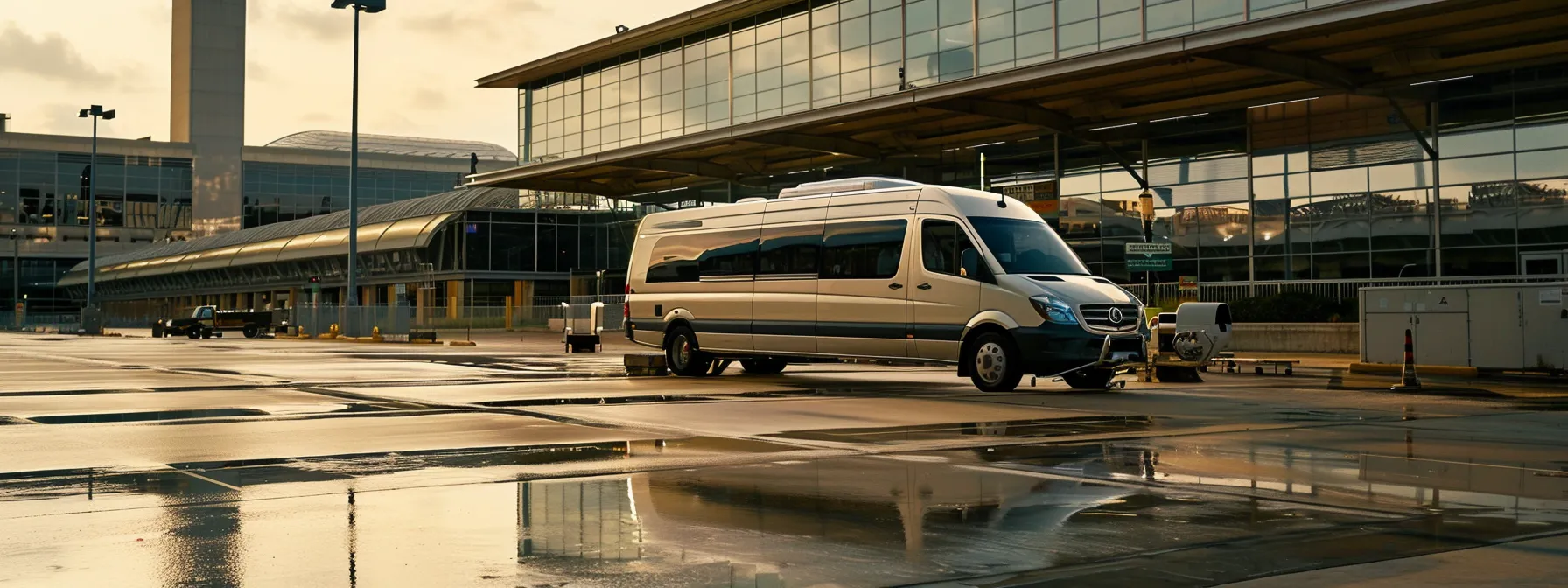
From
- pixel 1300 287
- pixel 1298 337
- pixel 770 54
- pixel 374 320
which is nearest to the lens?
pixel 1298 337

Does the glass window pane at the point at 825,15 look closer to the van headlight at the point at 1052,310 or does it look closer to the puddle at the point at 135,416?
the van headlight at the point at 1052,310

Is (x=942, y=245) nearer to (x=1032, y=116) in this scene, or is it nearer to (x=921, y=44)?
(x=1032, y=116)

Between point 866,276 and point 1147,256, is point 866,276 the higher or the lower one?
the lower one

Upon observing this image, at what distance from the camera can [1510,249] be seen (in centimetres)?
3716

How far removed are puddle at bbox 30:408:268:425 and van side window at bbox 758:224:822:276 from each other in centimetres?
878

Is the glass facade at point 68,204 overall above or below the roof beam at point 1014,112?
above

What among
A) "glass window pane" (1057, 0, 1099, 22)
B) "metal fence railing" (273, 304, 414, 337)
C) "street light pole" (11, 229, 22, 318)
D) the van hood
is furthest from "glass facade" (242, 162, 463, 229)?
the van hood

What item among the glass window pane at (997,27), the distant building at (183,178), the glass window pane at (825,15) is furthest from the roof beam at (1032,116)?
the distant building at (183,178)

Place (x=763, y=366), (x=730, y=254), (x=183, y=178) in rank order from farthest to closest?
(x=183, y=178) → (x=763, y=366) → (x=730, y=254)

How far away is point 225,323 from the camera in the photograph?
6562 centimetres

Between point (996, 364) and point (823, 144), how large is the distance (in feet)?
104

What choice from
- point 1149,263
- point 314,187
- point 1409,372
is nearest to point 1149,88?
point 1149,263

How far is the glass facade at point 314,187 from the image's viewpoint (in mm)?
126312

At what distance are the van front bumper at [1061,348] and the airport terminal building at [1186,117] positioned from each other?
17353mm
